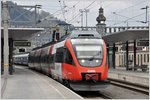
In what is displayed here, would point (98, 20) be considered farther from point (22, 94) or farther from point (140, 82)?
point (22, 94)

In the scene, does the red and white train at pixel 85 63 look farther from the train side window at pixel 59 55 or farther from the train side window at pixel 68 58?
the train side window at pixel 59 55

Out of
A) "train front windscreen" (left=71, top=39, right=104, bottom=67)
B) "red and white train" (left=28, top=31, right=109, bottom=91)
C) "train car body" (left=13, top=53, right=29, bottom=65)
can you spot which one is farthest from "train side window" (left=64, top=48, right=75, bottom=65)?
"train car body" (left=13, top=53, right=29, bottom=65)

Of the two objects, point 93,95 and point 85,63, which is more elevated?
point 85,63

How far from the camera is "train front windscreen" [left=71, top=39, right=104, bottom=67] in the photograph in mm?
19266

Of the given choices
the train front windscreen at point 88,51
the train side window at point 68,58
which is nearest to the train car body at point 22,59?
the train side window at point 68,58

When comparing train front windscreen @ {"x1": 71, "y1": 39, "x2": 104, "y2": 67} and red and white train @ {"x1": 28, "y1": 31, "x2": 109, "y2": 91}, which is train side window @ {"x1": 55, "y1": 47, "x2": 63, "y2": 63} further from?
train front windscreen @ {"x1": 71, "y1": 39, "x2": 104, "y2": 67}

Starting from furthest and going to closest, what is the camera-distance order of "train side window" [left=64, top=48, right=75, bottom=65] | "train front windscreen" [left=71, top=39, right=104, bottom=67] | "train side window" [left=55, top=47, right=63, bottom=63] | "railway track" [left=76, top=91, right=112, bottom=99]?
"train side window" [left=55, top=47, right=63, bottom=63]
"train side window" [left=64, top=48, right=75, bottom=65]
"train front windscreen" [left=71, top=39, right=104, bottom=67]
"railway track" [left=76, top=91, right=112, bottom=99]

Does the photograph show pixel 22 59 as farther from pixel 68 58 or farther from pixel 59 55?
pixel 68 58

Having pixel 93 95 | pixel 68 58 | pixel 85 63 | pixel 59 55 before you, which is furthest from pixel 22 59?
pixel 85 63

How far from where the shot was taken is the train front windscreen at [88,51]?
63.2 feet

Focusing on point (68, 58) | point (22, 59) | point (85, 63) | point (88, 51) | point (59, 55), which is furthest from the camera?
point (22, 59)

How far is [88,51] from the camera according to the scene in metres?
19.7

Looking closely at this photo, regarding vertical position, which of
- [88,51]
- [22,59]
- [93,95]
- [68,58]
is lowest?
[22,59]

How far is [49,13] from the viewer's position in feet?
159
